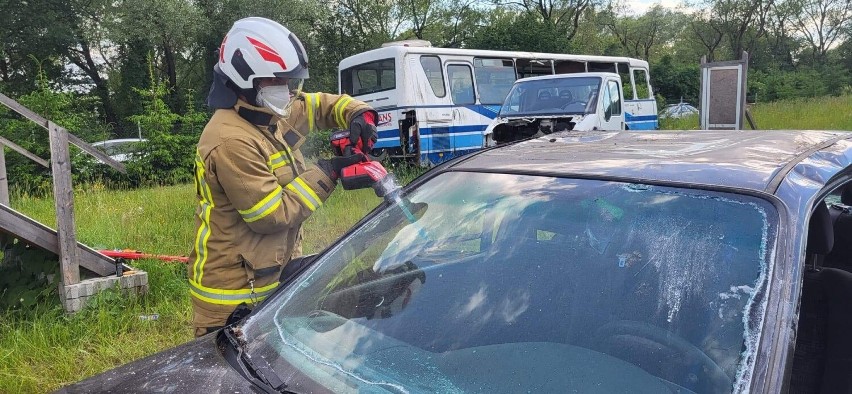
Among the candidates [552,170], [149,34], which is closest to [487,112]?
[552,170]

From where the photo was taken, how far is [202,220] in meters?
2.36

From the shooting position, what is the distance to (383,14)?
31.2 meters

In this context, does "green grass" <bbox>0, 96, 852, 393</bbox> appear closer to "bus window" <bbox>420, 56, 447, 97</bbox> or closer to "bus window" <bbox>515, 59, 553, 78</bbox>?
"bus window" <bbox>420, 56, 447, 97</bbox>

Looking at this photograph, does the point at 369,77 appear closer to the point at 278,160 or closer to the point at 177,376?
the point at 278,160

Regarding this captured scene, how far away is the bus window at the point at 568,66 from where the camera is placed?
1507cm

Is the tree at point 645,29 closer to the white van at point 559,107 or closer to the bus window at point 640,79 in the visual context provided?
the bus window at point 640,79

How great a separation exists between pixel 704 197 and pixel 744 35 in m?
48.2

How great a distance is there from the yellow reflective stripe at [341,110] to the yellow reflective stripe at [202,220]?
684mm

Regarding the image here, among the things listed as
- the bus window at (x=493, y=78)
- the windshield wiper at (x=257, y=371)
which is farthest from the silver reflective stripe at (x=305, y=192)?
the bus window at (x=493, y=78)

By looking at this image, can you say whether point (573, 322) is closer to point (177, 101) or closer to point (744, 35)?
point (177, 101)

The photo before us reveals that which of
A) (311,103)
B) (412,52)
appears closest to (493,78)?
(412,52)

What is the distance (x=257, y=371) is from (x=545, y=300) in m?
0.74

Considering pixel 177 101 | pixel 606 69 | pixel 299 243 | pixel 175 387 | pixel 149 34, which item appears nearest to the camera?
pixel 175 387

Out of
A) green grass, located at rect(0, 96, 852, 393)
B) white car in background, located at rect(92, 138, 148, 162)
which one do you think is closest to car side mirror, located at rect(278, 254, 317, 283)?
green grass, located at rect(0, 96, 852, 393)
